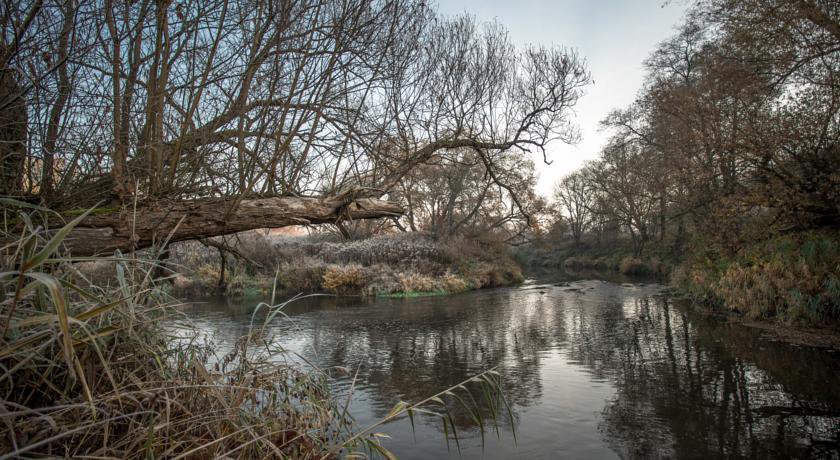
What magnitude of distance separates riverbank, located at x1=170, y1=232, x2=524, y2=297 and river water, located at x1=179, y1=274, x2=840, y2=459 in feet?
18.3

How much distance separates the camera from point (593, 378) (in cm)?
611

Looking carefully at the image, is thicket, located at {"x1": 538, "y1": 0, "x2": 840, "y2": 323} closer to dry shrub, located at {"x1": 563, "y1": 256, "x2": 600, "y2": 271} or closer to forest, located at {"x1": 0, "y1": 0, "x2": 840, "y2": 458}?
forest, located at {"x1": 0, "y1": 0, "x2": 840, "y2": 458}

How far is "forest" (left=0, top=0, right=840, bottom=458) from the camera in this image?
6.80ft

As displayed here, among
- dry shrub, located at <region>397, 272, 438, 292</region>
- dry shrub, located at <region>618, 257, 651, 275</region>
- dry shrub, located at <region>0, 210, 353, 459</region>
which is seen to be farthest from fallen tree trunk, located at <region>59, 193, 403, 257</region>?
dry shrub, located at <region>618, 257, 651, 275</region>

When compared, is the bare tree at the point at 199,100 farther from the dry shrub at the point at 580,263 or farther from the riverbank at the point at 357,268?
the dry shrub at the point at 580,263

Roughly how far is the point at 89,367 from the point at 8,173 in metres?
2.25

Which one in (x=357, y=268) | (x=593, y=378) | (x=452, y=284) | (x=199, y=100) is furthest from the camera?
(x=452, y=284)

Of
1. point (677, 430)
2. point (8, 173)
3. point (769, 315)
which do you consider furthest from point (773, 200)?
point (8, 173)

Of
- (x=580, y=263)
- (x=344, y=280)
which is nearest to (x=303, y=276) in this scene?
(x=344, y=280)

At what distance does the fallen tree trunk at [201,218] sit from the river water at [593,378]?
3.07ft

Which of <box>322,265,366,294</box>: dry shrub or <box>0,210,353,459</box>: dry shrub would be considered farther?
<box>322,265,366,294</box>: dry shrub

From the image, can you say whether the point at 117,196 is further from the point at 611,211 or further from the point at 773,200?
the point at 611,211

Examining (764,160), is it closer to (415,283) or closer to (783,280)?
(783,280)

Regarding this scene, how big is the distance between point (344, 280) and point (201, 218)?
13405mm
